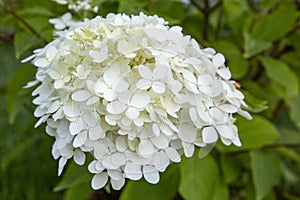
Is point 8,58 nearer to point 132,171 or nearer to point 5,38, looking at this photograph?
point 5,38

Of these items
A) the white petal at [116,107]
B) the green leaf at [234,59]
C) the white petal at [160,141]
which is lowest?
the green leaf at [234,59]

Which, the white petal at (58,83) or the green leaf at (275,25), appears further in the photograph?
the green leaf at (275,25)

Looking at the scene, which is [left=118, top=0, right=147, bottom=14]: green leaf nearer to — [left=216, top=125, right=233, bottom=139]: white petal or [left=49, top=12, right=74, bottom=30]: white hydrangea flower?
[left=49, top=12, right=74, bottom=30]: white hydrangea flower

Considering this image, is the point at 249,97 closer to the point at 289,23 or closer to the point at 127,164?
the point at 127,164

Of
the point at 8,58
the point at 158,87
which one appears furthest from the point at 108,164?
the point at 8,58

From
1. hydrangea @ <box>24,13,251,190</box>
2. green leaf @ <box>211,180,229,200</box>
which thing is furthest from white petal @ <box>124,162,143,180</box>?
green leaf @ <box>211,180,229,200</box>

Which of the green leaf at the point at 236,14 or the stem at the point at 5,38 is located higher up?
the green leaf at the point at 236,14

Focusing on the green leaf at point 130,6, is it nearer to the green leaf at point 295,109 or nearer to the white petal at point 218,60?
the white petal at point 218,60

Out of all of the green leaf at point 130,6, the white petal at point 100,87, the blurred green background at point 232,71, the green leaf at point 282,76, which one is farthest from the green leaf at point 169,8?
the white petal at point 100,87

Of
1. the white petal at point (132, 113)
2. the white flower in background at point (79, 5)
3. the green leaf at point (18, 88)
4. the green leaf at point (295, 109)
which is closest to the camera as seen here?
the white petal at point (132, 113)

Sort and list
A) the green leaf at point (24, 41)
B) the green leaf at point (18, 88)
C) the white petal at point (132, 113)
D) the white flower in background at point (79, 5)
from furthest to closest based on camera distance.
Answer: the green leaf at point (18, 88) → the green leaf at point (24, 41) → the white flower in background at point (79, 5) → the white petal at point (132, 113)
